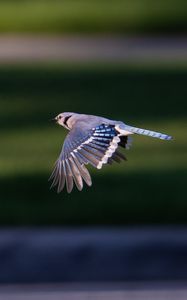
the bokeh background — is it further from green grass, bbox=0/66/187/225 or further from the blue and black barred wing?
the blue and black barred wing

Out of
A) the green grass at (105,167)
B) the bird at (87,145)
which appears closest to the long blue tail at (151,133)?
the bird at (87,145)

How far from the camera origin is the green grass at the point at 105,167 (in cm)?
711

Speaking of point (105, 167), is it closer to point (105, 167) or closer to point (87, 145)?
point (105, 167)

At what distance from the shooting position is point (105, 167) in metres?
8.23
